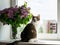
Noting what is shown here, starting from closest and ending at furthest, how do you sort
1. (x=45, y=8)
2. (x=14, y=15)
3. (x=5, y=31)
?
(x=14, y=15) < (x=5, y=31) < (x=45, y=8)

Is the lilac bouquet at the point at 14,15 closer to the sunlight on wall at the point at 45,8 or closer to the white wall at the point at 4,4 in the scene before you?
the white wall at the point at 4,4

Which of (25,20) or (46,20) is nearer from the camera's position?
(25,20)

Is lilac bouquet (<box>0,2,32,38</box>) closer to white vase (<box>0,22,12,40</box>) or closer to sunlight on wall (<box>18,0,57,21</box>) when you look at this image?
white vase (<box>0,22,12,40</box>)

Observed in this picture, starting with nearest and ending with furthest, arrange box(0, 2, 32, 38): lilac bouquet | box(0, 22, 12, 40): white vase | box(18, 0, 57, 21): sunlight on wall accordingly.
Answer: box(0, 2, 32, 38): lilac bouquet, box(0, 22, 12, 40): white vase, box(18, 0, 57, 21): sunlight on wall

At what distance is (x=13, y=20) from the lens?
1796 millimetres

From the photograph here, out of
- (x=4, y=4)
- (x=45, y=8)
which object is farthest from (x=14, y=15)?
(x=45, y=8)

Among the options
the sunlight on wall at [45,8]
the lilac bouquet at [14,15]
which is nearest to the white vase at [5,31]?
the lilac bouquet at [14,15]

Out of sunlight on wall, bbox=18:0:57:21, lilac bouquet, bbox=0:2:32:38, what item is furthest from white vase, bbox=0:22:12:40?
sunlight on wall, bbox=18:0:57:21

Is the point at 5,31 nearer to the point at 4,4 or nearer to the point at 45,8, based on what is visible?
the point at 4,4

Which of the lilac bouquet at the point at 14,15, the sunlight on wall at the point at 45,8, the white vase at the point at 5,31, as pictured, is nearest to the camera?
the lilac bouquet at the point at 14,15

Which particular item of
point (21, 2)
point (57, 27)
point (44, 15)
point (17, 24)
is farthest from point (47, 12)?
point (17, 24)

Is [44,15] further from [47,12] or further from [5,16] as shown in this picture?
[5,16]

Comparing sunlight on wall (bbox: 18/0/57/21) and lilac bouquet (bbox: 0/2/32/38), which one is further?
sunlight on wall (bbox: 18/0/57/21)

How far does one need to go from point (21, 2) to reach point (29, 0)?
116mm
